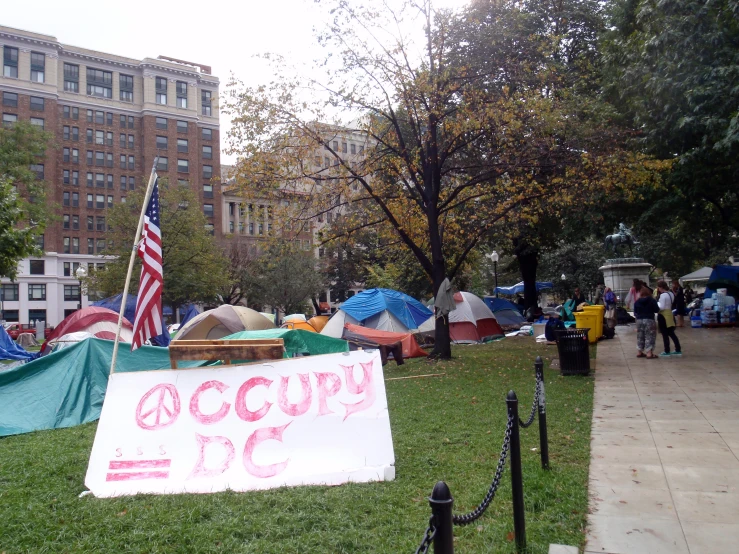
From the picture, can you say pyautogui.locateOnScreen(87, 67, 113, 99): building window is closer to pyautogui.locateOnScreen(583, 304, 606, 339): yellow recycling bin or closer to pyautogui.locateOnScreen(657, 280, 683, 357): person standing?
pyautogui.locateOnScreen(583, 304, 606, 339): yellow recycling bin

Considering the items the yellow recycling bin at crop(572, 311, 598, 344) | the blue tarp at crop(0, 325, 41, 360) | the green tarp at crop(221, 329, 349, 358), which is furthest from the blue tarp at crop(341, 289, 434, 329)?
the blue tarp at crop(0, 325, 41, 360)

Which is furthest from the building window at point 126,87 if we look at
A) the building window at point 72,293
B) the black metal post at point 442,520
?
the black metal post at point 442,520

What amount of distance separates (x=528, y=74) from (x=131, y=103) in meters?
62.1

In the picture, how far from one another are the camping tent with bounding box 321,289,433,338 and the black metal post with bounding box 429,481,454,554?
17.4 m

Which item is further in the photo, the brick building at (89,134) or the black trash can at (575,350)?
the brick building at (89,134)

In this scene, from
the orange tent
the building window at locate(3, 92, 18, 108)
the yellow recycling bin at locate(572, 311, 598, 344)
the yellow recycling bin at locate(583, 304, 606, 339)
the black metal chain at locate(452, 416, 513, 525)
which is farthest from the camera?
the building window at locate(3, 92, 18, 108)

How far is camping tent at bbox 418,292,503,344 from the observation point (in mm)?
22719

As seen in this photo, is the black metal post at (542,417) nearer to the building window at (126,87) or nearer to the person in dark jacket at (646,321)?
the person in dark jacket at (646,321)

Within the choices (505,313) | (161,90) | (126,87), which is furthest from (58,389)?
(161,90)

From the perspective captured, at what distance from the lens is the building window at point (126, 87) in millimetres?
66438

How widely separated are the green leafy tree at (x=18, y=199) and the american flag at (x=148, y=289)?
12.9 m

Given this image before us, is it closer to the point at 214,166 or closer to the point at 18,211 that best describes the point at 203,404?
the point at 18,211

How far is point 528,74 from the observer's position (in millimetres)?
15570

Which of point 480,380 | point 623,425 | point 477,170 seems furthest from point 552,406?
point 477,170
